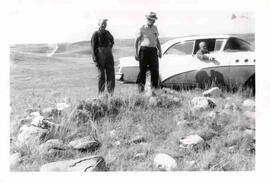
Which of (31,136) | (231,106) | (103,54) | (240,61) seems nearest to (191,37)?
(240,61)

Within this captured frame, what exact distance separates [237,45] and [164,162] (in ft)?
4.66

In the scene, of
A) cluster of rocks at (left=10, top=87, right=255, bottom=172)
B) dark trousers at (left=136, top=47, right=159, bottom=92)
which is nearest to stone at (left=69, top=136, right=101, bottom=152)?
cluster of rocks at (left=10, top=87, right=255, bottom=172)

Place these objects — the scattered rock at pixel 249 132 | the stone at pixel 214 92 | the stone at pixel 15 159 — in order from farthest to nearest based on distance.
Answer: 1. the stone at pixel 214 92
2. the scattered rock at pixel 249 132
3. the stone at pixel 15 159

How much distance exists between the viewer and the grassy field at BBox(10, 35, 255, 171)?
3.97 metres

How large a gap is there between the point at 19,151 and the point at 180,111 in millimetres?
1570

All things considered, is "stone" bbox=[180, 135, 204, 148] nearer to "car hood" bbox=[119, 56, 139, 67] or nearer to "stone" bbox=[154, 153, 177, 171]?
"stone" bbox=[154, 153, 177, 171]

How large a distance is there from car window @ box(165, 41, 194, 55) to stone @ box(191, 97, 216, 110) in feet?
1.61

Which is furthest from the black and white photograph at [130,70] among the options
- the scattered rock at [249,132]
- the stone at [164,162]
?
the stone at [164,162]

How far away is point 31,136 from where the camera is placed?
4.08 m

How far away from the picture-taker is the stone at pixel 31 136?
13.3 ft

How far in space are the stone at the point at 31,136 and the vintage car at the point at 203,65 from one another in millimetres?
1049

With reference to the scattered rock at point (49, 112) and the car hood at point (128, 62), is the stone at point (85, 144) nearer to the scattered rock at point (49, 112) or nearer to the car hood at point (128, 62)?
the scattered rock at point (49, 112)

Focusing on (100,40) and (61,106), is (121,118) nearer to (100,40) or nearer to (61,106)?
(61,106)
